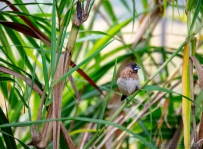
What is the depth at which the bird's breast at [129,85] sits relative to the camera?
47.7 inches

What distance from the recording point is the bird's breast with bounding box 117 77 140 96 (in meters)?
1.21

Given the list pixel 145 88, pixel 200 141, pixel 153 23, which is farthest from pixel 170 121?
pixel 145 88

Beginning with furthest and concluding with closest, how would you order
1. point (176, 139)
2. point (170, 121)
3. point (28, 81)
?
point (170, 121) < point (176, 139) < point (28, 81)

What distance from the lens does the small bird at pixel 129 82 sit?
1.21m

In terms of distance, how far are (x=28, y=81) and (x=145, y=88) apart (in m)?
0.24

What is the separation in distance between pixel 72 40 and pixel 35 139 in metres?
0.20

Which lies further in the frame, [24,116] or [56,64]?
[24,116]

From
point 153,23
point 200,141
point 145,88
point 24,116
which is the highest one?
point 153,23

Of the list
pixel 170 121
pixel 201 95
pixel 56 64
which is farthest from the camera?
pixel 170 121

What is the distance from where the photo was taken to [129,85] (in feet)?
4.06

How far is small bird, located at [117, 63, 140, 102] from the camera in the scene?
3.99ft

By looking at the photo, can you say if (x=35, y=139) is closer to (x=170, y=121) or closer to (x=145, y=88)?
(x=145, y=88)

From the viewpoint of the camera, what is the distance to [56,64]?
2.64 feet

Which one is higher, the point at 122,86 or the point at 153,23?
the point at 153,23
